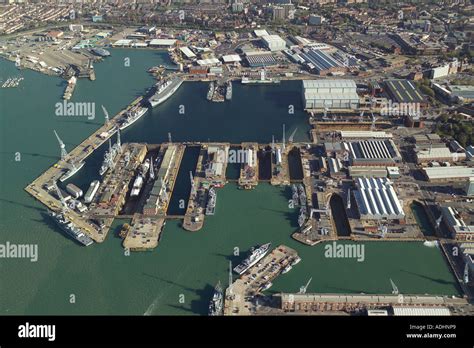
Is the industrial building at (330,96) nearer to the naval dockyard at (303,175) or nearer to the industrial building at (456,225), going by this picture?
the naval dockyard at (303,175)

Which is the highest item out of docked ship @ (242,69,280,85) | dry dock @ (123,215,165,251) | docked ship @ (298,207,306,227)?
docked ship @ (242,69,280,85)

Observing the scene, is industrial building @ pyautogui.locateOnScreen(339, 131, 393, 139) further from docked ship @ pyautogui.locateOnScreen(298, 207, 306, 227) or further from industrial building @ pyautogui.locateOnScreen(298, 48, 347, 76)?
industrial building @ pyautogui.locateOnScreen(298, 48, 347, 76)

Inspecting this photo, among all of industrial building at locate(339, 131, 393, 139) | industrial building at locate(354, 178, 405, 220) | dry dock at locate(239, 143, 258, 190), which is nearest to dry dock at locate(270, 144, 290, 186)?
dry dock at locate(239, 143, 258, 190)

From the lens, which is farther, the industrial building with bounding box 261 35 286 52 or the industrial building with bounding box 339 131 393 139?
the industrial building with bounding box 261 35 286 52

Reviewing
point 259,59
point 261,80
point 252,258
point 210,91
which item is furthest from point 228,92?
point 252,258

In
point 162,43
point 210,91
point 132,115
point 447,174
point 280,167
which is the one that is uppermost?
point 162,43

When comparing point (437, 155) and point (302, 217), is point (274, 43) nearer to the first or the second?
point (437, 155)
